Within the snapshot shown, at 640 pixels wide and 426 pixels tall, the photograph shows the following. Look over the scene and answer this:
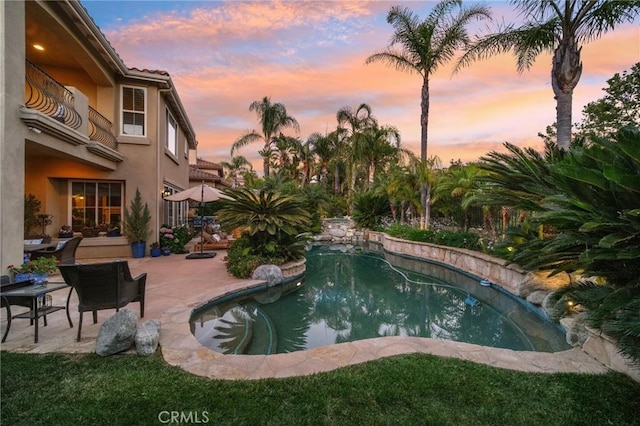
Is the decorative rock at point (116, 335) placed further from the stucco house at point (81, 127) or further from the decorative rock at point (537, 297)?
the decorative rock at point (537, 297)

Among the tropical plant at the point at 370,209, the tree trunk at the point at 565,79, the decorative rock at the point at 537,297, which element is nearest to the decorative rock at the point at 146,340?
the decorative rock at the point at 537,297

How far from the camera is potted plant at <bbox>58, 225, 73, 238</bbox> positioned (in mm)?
10148

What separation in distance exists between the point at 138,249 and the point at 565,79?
1376cm

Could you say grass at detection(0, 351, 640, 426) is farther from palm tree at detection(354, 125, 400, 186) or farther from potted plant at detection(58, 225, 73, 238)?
palm tree at detection(354, 125, 400, 186)

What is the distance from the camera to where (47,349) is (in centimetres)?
382

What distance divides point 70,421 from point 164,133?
1146 centimetres

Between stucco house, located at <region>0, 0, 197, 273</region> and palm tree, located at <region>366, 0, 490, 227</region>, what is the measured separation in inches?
387

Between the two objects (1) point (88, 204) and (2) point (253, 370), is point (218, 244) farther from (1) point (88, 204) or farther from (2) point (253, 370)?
(2) point (253, 370)

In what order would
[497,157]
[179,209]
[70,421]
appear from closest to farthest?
1. [70,421]
2. [497,157]
3. [179,209]

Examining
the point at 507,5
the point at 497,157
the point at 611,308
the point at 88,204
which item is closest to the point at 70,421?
the point at 611,308

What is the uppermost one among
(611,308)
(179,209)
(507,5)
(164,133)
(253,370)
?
(507,5)

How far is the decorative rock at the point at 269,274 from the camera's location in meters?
7.76

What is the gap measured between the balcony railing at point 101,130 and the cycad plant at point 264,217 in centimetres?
461

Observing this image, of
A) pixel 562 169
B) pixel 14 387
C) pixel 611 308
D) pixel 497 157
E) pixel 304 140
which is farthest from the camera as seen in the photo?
pixel 304 140
